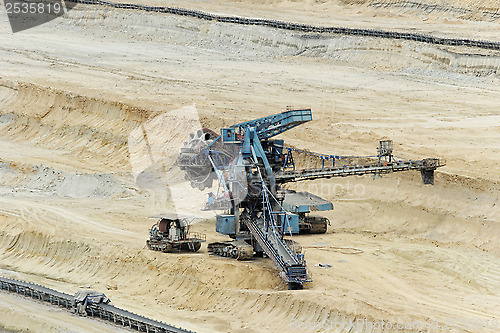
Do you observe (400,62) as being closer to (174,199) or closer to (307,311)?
(174,199)

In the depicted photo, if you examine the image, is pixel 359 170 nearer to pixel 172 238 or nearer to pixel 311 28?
pixel 172 238

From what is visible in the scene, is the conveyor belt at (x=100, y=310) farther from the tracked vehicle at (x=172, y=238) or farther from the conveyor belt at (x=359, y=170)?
the conveyor belt at (x=359, y=170)

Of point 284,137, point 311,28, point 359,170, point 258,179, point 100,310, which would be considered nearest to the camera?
point 100,310

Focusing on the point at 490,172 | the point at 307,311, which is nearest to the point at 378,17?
the point at 490,172

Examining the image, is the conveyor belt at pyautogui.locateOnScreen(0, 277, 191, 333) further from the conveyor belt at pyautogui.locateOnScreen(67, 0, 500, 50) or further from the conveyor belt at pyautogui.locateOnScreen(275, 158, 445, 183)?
the conveyor belt at pyautogui.locateOnScreen(67, 0, 500, 50)

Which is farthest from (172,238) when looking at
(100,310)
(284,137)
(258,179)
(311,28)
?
(311,28)

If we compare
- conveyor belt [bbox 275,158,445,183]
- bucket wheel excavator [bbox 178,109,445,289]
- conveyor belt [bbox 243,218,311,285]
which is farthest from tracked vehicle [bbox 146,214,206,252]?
conveyor belt [bbox 275,158,445,183]
